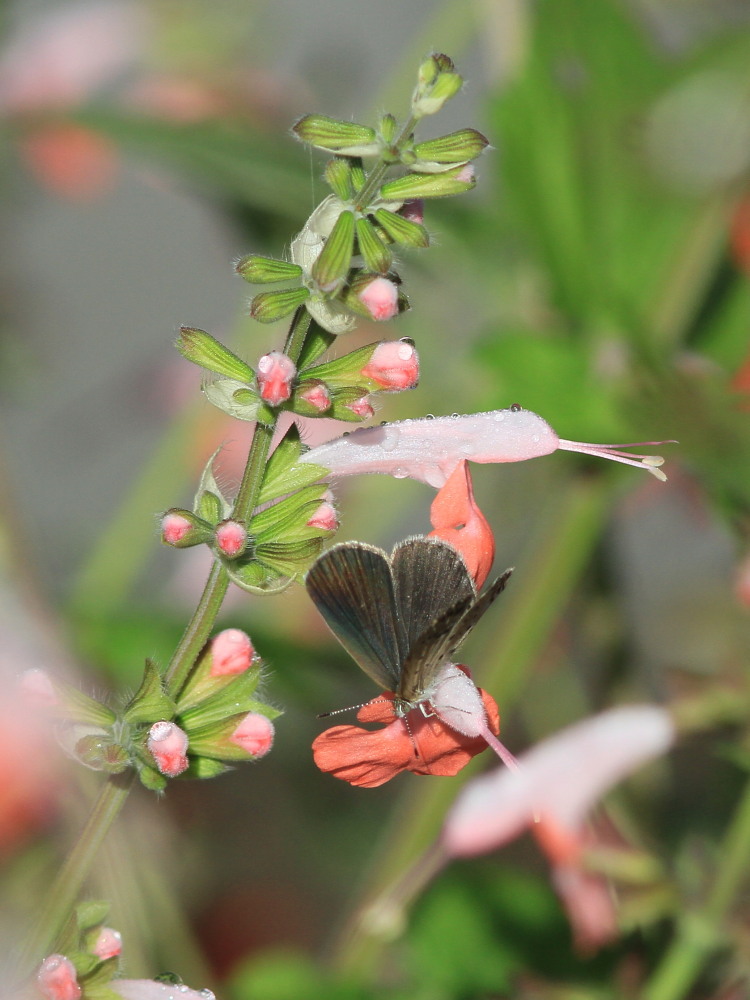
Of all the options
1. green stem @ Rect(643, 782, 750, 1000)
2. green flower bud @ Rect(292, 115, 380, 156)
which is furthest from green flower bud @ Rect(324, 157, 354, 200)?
green stem @ Rect(643, 782, 750, 1000)

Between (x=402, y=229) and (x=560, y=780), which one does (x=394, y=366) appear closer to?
(x=402, y=229)

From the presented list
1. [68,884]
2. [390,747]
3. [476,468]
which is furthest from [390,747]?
[476,468]

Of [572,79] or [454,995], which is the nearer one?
[454,995]

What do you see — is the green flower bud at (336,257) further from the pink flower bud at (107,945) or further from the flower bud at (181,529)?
the pink flower bud at (107,945)

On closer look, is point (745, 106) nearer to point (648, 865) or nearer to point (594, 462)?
point (594, 462)

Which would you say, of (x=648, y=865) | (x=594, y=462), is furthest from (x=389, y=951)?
(x=594, y=462)

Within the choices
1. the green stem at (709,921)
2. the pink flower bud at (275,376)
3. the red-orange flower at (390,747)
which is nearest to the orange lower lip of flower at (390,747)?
the red-orange flower at (390,747)
